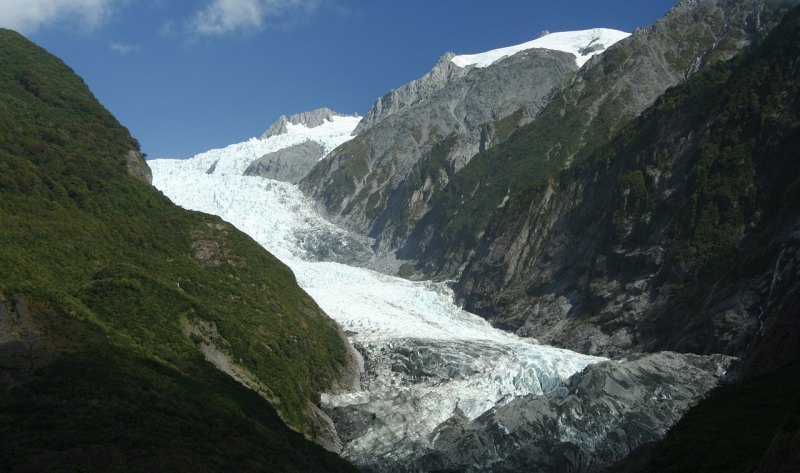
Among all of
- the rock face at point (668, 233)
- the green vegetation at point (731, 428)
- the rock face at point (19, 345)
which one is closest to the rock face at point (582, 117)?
A: the rock face at point (668, 233)

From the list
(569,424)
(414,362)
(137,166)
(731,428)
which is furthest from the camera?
(137,166)

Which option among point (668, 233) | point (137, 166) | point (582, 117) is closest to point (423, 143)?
point (582, 117)

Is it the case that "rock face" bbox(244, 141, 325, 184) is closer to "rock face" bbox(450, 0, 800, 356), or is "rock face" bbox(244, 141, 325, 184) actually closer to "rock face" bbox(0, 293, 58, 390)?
"rock face" bbox(450, 0, 800, 356)

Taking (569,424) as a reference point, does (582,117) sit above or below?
above

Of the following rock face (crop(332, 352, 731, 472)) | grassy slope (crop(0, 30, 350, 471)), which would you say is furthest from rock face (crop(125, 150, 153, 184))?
rock face (crop(332, 352, 731, 472))

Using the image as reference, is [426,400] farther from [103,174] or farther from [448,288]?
[448,288]

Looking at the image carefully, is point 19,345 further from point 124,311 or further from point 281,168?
point 281,168

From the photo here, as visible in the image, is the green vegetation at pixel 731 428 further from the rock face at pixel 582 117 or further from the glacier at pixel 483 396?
the rock face at pixel 582 117
